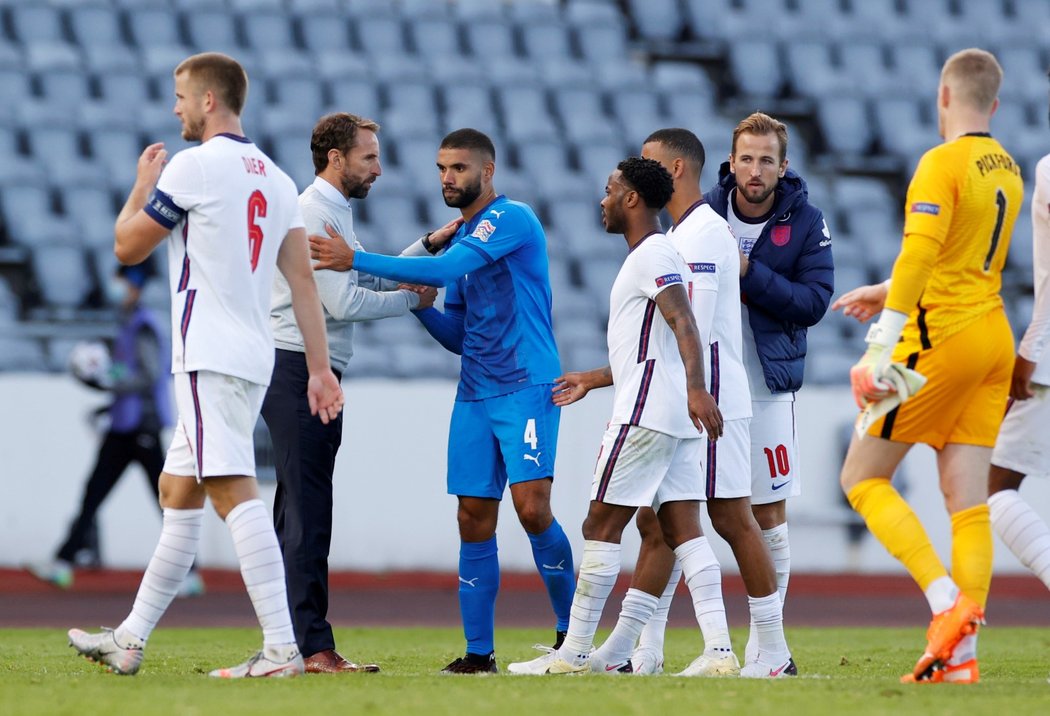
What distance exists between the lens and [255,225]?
6.12 m

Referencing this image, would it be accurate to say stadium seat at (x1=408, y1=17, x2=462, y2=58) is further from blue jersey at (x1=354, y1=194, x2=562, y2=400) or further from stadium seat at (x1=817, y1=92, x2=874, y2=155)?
blue jersey at (x1=354, y1=194, x2=562, y2=400)

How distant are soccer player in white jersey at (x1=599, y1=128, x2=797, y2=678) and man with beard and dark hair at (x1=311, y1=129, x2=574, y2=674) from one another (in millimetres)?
590

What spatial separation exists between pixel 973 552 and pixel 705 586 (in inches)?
46.0

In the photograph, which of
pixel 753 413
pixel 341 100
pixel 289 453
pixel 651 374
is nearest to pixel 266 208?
pixel 289 453

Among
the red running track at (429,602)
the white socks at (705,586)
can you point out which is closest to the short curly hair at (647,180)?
the white socks at (705,586)

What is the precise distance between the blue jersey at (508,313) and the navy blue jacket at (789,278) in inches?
37.3

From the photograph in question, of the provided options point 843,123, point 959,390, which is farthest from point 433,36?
point 959,390

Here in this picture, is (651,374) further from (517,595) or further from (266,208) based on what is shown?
(517,595)

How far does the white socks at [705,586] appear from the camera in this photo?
670 centimetres

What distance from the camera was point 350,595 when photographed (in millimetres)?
12875

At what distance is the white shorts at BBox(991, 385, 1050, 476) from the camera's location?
6863mm

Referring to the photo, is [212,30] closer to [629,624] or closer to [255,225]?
[255,225]

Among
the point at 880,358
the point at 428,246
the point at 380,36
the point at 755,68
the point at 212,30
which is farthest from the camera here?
the point at 755,68

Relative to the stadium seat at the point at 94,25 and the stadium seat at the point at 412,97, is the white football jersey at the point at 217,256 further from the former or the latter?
the stadium seat at the point at 94,25
